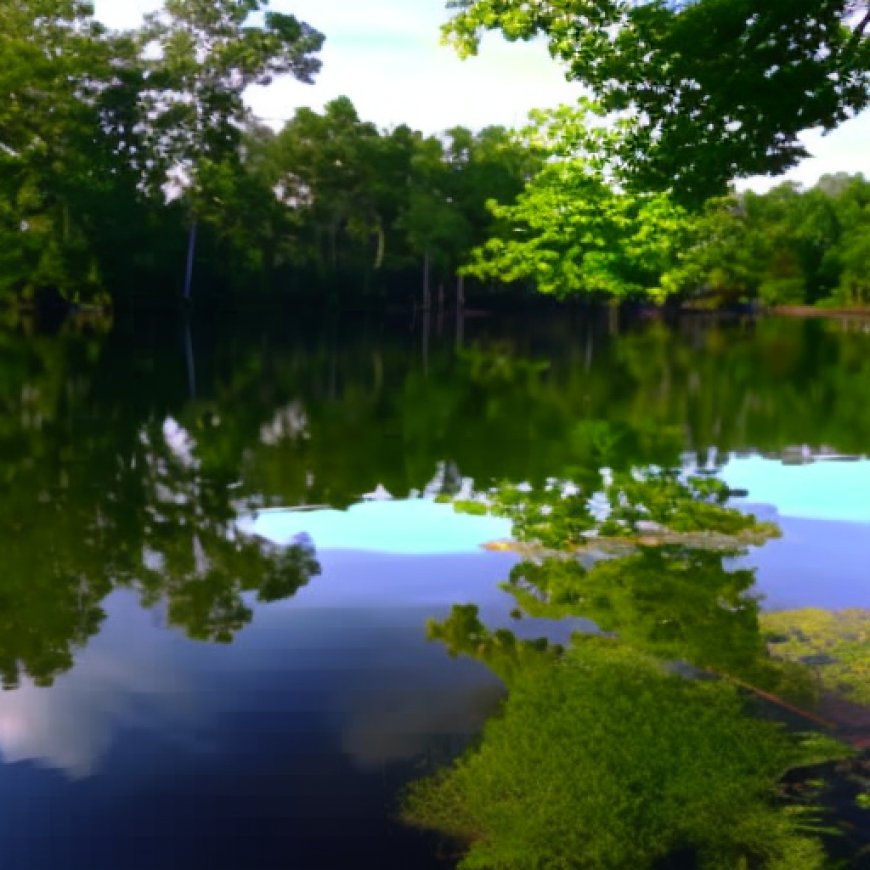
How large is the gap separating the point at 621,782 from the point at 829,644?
9.58 ft

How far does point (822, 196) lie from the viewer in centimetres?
12988

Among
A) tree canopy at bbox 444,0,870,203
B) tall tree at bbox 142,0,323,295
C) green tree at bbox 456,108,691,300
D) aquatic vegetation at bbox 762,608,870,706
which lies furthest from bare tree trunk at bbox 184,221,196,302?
aquatic vegetation at bbox 762,608,870,706

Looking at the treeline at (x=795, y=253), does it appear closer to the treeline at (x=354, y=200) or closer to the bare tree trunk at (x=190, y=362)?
the treeline at (x=354, y=200)

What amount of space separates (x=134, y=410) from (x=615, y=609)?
48.5ft

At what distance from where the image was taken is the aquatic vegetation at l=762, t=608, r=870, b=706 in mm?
6863

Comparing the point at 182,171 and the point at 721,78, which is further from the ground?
the point at 182,171

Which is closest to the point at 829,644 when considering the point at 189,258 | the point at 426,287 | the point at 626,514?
the point at 626,514

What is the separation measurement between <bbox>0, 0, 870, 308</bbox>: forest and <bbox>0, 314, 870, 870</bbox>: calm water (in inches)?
178

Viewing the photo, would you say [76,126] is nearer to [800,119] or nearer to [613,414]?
[613,414]

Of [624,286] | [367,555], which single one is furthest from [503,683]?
[624,286]

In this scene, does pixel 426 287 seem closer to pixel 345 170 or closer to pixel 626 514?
pixel 345 170

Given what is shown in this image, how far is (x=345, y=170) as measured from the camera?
7750cm

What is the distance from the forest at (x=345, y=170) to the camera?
12.4m

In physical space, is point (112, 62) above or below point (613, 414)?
above
